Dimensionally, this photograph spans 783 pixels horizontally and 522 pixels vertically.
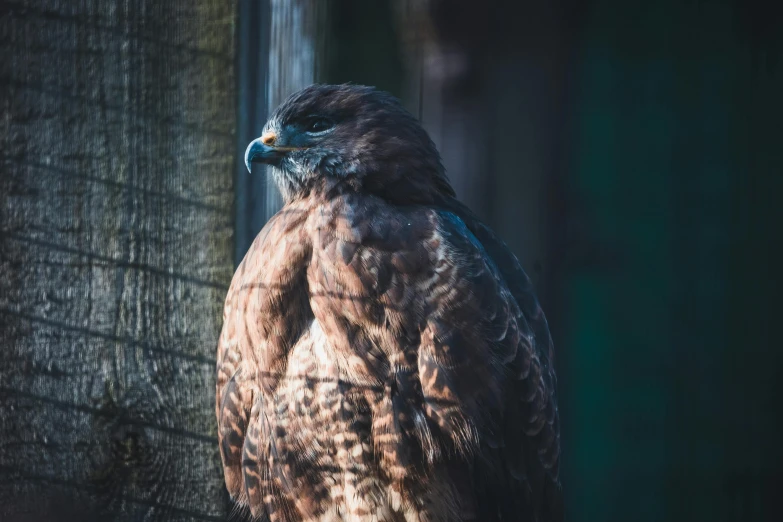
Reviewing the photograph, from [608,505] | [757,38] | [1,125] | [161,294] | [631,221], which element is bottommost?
[608,505]

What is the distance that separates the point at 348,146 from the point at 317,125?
0.12 metres

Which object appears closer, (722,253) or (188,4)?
(188,4)

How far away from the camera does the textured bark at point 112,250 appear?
186cm

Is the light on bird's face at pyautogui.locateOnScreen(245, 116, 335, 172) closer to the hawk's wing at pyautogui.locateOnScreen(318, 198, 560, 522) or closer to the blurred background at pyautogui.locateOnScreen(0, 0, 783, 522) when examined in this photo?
the blurred background at pyautogui.locateOnScreen(0, 0, 783, 522)

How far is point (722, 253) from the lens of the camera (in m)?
2.46

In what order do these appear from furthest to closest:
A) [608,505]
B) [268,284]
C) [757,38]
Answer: [608,505], [757,38], [268,284]

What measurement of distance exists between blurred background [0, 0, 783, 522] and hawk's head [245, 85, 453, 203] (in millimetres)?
135

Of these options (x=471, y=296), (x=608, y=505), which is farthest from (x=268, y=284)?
(x=608, y=505)

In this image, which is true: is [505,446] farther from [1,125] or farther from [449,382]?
[1,125]

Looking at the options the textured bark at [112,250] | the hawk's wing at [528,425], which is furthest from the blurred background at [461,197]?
the hawk's wing at [528,425]

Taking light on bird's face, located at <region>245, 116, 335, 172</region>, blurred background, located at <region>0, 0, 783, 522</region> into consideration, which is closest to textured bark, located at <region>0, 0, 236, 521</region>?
blurred background, located at <region>0, 0, 783, 522</region>

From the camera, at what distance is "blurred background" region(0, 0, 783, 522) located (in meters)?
1.88

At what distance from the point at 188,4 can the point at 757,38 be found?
1745 millimetres

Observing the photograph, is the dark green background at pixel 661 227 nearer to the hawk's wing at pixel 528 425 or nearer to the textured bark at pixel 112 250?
the hawk's wing at pixel 528 425
